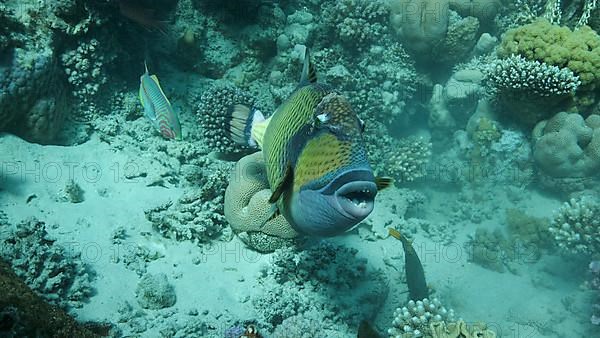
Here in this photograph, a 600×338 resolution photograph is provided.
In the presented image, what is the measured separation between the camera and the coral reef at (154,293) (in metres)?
3.81

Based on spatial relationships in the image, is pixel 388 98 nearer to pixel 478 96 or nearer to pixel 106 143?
pixel 478 96

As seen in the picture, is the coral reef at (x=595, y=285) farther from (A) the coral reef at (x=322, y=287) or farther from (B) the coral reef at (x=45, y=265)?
(B) the coral reef at (x=45, y=265)

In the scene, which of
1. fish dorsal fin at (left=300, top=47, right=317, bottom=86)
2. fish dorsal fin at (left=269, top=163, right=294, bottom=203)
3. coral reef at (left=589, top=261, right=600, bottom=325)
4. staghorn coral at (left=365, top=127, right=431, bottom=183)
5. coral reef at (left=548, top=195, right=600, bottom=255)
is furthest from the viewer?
staghorn coral at (left=365, top=127, right=431, bottom=183)

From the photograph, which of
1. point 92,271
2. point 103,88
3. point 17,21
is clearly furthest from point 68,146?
point 92,271

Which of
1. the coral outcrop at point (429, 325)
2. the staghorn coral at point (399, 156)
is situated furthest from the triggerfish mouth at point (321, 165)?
the staghorn coral at point (399, 156)

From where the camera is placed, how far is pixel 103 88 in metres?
5.64

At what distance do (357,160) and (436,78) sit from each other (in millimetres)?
7120

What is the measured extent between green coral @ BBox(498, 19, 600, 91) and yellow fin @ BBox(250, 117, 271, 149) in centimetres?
512

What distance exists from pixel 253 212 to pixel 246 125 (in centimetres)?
167

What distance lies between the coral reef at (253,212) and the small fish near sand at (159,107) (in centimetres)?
86

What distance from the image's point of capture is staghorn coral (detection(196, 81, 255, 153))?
539 cm

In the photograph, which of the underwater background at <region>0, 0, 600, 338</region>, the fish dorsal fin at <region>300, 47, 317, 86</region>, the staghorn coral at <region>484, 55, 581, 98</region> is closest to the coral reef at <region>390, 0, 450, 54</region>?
the underwater background at <region>0, 0, 600, 338</region>

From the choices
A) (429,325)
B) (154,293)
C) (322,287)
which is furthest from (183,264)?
(429,325)

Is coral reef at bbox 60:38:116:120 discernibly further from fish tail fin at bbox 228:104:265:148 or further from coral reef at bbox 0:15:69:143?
fish tail fin at bbox 228:104:265:148
